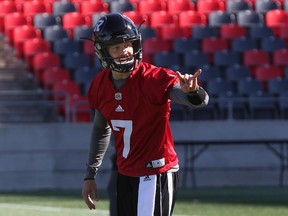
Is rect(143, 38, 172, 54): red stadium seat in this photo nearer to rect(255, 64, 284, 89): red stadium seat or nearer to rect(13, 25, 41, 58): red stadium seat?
rect(255, 64, 284, 89): red stadium seat

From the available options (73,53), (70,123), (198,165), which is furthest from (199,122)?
(73,53)

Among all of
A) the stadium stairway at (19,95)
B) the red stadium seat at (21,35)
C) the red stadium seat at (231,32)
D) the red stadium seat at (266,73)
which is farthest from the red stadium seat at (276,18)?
the stadium stairway at (19,95)

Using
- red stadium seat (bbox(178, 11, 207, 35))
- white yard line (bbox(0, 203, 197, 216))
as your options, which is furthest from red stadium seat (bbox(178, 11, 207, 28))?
white yard line (bbox(0, 203, 197, 216))

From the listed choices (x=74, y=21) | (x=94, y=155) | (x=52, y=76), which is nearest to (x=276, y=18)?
(x=74, y=21)

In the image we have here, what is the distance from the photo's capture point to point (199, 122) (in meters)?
16.3

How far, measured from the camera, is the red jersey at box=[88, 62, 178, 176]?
5.40 metres

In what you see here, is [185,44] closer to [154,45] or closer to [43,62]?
[154,45]

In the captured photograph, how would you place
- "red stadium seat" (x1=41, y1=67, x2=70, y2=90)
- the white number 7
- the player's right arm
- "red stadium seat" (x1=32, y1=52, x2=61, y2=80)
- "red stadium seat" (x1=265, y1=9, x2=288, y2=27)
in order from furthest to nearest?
"red stadium seat" (x1=265, y1=9, x2=288, y2=27), "red stadium seat" (x1=32, y1=52, x2=61, y2=80), "red stadium seat" (x1=41, y1=67, x2=70, y2=90), the player's right arm, the white number 7

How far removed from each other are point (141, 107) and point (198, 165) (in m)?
10.9

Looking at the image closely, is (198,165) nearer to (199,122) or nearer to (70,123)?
(199,122)

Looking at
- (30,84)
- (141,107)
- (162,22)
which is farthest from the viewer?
(162,22)

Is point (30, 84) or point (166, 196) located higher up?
point (166, 196)

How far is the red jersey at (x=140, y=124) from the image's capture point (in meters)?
5.40

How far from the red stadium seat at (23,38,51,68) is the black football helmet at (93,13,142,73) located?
1324cm
